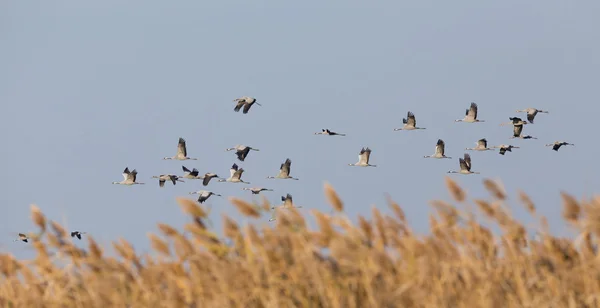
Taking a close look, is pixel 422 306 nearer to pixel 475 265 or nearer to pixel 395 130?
pixel 475 265

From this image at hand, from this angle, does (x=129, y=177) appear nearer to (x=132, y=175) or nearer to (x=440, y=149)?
(x=132, y=175)

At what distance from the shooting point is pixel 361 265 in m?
7.62

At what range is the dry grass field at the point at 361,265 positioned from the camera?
7.52 m

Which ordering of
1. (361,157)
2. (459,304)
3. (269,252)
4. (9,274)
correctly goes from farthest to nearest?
(361,157)
(9,274)
(269,252)
(459,304)

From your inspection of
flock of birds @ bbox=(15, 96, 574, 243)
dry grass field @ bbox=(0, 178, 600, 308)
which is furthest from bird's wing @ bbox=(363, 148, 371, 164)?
dry grass field @ bbox=(0, 178, 600, 308)

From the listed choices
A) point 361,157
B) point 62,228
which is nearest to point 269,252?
point 62,228

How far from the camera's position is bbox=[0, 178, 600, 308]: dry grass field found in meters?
7.52

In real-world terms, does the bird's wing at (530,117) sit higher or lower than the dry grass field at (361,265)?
higher

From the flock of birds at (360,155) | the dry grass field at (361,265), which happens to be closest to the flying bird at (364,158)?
the flock of birds at (360,155)

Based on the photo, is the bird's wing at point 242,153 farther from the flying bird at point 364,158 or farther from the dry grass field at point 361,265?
the dry grass field at point 361,265

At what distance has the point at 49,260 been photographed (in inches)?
361

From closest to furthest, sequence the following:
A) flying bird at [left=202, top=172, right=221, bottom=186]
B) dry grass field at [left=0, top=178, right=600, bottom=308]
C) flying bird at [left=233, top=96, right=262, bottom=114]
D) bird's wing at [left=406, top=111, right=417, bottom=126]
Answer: dry grass field at [left=0, top=178, right=600, bottom=308]
flying bird at [left=233, top=96, right=262, bottom=114]
flying bird at [left=202, top=172, right=221, bottom=186]
bird's wing at [left=406, top=111, right=417, bottom=126]

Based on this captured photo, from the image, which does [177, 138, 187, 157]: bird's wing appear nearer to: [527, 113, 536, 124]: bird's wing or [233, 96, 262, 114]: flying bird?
[233, 96, 262, 114]: flying bird

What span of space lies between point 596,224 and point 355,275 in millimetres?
1621
